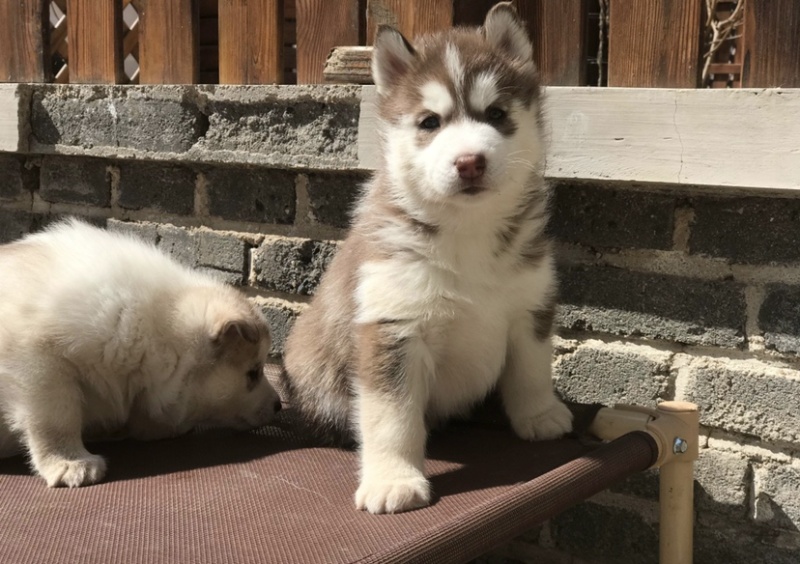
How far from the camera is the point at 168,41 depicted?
→ 3.63 m

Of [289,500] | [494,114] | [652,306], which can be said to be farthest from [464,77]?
[289,500]

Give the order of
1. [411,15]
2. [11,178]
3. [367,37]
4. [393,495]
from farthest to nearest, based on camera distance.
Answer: [11,178]
[367,37]
[411,15]
[393,495]

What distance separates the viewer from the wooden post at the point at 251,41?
11.1 feet

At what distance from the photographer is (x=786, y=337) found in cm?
256

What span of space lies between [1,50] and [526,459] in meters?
3.27

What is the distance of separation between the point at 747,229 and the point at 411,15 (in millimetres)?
1350

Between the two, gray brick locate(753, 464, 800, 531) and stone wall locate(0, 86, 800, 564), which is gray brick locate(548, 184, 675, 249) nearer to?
stone wall locate(0, 86, 800, 564)

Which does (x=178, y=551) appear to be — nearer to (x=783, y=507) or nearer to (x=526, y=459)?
(x=526, y=459)

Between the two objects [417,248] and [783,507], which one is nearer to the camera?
[417,248]

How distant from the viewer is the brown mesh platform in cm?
180

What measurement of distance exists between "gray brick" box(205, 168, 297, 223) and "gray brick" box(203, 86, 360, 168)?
122 millimetres

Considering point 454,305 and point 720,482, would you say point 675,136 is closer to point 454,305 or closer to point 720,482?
point 454,305

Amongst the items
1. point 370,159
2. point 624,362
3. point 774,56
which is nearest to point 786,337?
point 624,362

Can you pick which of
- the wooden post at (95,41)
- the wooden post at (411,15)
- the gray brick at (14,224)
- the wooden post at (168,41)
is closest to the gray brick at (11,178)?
the gray brick at (14,224)
